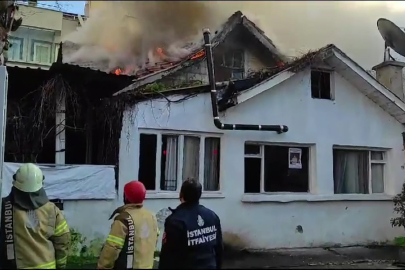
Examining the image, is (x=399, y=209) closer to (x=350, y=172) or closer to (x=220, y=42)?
(x=350, y=172)

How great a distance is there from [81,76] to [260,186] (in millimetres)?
4603

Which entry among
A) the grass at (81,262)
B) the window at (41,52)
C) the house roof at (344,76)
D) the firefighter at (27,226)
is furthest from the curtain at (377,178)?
the window at (41,52)

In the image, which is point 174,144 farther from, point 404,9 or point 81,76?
point 404,9

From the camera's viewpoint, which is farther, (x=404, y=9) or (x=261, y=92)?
(x=404, y=9)

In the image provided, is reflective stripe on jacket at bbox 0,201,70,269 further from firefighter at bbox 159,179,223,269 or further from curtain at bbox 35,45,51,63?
curtain at bbox 35,45,51,63

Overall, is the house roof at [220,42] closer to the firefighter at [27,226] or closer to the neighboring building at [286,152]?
the neighboring building at [286,152]

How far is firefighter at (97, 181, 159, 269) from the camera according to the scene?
145 inches

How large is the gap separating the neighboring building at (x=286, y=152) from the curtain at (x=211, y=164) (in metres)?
0.02

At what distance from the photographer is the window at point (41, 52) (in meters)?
21.7

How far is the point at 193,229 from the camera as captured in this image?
140 inches

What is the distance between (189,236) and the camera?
Result: 11.5ft

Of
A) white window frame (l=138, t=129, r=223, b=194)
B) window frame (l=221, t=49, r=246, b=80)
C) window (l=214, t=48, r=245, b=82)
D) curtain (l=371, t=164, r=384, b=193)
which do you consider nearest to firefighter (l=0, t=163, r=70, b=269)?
white window frame (l=138, t=129, r=223, b=194)

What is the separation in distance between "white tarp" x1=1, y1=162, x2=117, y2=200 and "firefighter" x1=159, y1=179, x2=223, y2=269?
4.96 meters

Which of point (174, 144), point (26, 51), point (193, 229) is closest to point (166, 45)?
point (26, 51)
